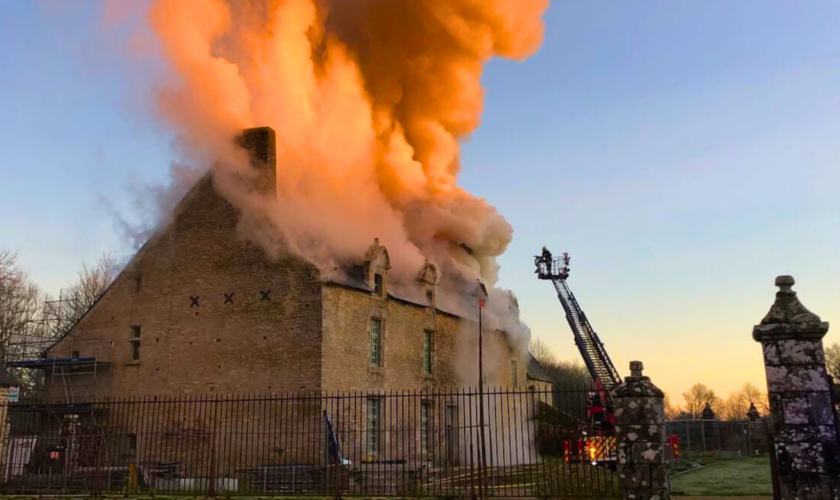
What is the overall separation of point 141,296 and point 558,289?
19.9 metres

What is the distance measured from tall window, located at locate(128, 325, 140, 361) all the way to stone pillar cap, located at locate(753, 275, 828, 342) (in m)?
24.1

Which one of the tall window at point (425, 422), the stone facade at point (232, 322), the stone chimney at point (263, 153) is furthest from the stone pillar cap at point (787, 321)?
the tall window at point (425, 422)

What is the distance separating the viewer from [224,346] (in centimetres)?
2483

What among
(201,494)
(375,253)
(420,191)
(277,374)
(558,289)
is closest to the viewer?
(201,494)

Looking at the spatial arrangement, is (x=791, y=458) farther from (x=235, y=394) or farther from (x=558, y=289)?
(x=558, y=289)

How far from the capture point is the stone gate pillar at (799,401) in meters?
7.30

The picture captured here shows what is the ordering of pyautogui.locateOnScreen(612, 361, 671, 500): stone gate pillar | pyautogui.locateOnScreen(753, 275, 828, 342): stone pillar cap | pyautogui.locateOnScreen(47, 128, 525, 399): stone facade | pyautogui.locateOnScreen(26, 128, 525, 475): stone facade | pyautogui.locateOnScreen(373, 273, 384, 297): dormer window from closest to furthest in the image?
pyautogui.locateOnScreen(753, 275, 828, 342): stone pillar cap, pyautogui.locateOnScreen(612, 361, 671, 500): stone gate pillar, pyautogui.locateOnScreen(26, 128, 525, 475): stone facade, pyautogui.locateOnScreen(47, 128, 525, 399): stone facade, pyautogui.locateOnScreen(373, 273, 384, 297): dormer window

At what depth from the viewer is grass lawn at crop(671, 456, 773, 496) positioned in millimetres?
16219

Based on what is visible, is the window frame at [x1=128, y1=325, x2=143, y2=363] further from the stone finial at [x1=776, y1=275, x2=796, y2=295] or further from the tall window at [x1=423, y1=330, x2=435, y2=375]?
the stone finial at [x1=776, y1=275, x2=796, y2=295]

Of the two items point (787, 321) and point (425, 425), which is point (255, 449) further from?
point (787, 321)

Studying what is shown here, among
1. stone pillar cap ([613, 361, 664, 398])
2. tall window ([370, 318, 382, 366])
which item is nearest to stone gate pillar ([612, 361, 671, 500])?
stone pillar cap ([613, 361, 664, 398])

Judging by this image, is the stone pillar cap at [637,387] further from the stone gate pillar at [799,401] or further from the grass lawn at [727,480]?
the grass lawn at [727,480]

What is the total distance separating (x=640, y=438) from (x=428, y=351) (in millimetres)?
20315

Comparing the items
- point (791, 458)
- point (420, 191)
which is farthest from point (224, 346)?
point (791, 458)
